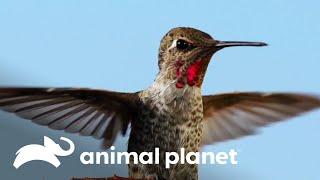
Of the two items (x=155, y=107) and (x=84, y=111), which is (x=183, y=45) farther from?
(x=84, y=111)

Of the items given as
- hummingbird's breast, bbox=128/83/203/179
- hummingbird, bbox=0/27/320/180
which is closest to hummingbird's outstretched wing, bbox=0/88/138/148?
hummingbird, bbox=0/27/320/180

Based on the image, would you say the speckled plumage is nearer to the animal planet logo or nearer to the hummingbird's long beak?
the hummingbird's long beak

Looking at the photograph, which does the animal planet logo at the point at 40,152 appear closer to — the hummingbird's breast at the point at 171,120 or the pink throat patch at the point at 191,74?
the hummingbird's breast at the point at 171,120

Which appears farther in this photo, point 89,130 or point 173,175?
point 89,130

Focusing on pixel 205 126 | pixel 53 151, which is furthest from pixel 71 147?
pixel 205 126

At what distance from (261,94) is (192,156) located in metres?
0.49

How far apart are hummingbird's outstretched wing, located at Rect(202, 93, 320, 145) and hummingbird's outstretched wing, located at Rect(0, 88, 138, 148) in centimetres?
41

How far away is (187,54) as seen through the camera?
2670mm

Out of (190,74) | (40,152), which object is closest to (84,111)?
(40,152)

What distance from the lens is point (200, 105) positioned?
268 centimetres

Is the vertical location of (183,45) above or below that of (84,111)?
above

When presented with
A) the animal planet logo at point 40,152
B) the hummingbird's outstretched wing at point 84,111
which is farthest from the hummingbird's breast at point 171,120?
the animal planet logo at point 40,152

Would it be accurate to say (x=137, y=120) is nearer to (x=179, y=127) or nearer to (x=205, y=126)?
(x=179, y=127)

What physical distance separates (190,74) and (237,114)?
1.99 ft
